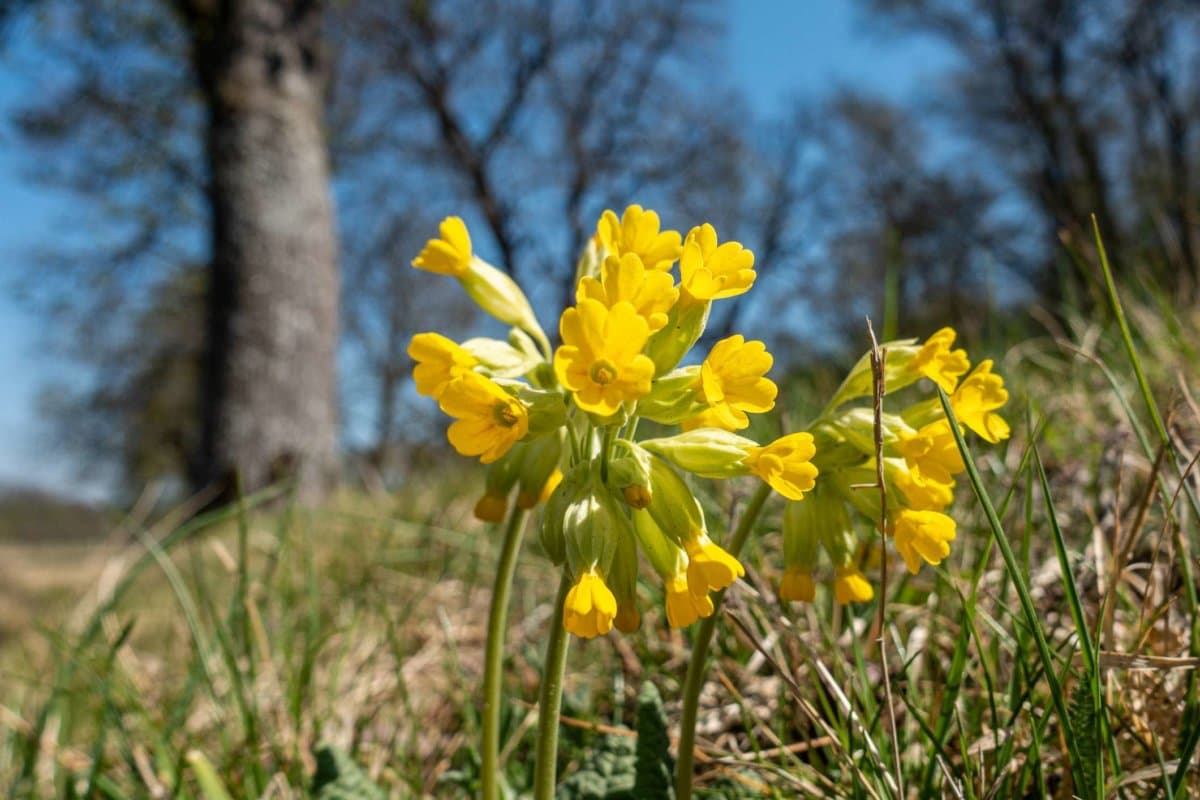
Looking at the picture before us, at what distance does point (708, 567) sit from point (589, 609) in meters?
0.14

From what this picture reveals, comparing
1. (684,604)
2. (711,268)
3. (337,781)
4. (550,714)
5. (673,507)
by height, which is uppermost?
(711,268)

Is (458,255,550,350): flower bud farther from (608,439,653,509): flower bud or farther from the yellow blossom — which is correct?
(608,439,653,509): flower bud

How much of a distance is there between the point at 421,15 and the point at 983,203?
423 inches

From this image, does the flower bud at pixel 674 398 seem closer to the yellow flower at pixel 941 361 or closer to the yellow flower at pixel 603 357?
the yellow flower at pixel 603 357

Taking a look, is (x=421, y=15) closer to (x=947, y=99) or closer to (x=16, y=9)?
(x=16, y=9)

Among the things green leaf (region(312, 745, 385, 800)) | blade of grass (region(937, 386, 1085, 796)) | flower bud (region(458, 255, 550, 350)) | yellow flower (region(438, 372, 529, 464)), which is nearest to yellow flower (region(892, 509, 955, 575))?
blade of grass (region(937, 386, 1085, 796))

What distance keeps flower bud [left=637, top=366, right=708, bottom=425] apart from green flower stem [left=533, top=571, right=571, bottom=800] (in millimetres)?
203

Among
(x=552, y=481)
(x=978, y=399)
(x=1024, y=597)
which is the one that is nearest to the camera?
(x=1024, y=597)

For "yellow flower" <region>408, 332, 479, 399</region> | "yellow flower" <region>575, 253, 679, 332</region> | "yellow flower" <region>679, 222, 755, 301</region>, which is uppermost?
"yellow flower" <region>679, 222, 755, 301</region>

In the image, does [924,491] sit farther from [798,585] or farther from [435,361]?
[435,361]

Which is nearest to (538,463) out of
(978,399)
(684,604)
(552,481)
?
(552,481)

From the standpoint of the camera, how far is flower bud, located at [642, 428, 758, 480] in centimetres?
93

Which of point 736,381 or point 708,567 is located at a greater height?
point 736,381

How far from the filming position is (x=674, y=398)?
0.94m
